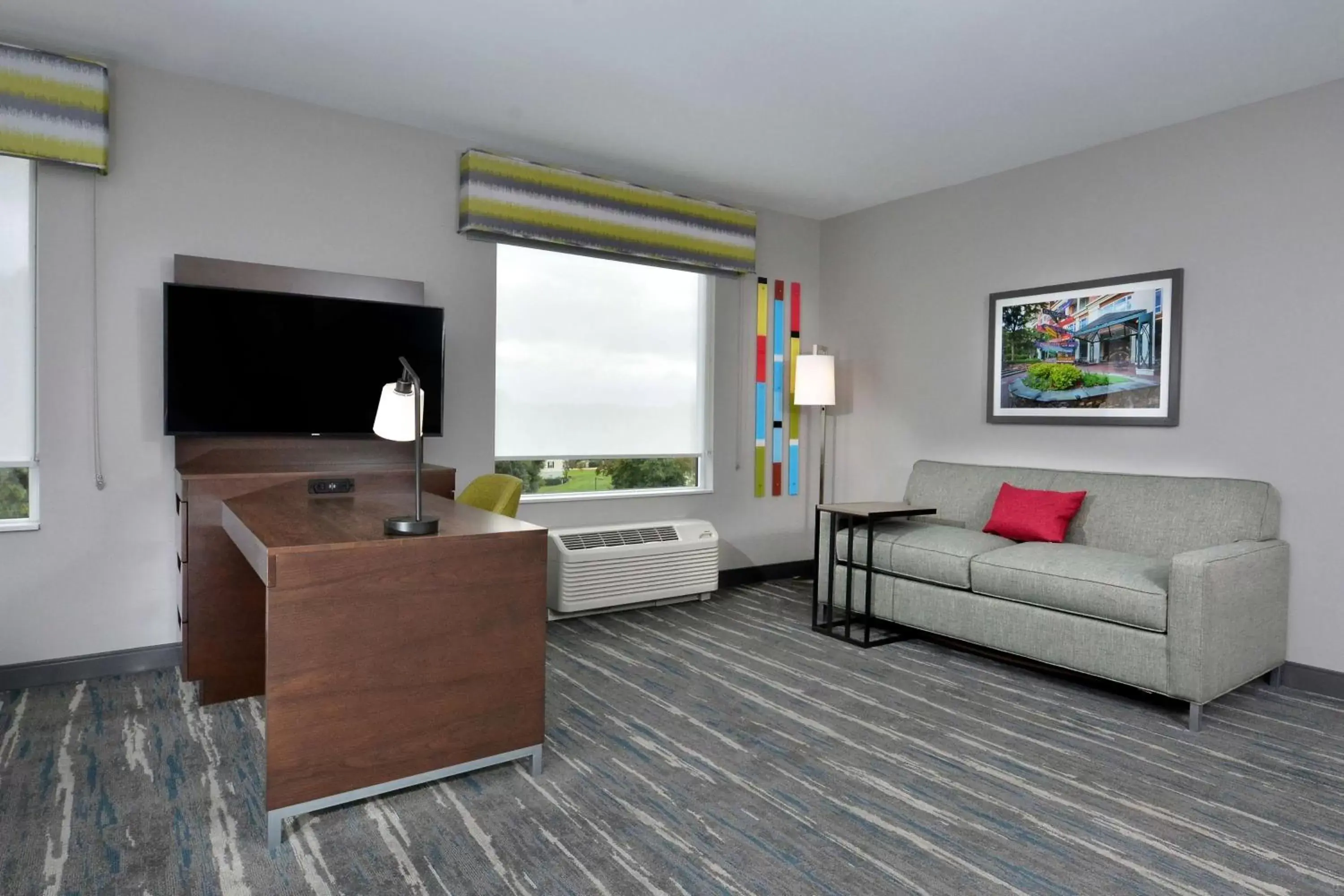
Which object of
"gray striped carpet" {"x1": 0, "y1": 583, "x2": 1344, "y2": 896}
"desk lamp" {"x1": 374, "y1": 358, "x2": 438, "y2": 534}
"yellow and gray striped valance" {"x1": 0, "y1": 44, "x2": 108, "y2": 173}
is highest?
"yellow and gray striped valance" {"x1": 0, "y1": 44, "x2": 108, "y2": 173}

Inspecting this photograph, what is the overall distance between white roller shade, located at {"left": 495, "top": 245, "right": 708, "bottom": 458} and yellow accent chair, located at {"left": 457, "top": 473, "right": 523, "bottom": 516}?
94 cm

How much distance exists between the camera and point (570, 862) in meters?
2.14

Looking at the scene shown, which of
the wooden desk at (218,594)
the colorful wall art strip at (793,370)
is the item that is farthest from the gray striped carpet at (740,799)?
the colorful wall art strip at (793,370)

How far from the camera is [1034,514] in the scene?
4.19 m

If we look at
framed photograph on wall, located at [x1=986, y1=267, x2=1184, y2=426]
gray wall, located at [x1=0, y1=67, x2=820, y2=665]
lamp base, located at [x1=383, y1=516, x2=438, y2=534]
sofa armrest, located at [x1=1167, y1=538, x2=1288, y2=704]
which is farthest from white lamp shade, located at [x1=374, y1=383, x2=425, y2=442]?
framed photograph on wall, located at [x1=986, y1=267, x2=1184, y2=426]

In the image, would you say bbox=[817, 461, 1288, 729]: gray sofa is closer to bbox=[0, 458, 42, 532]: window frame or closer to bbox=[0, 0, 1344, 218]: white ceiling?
bbox=[0, 0, 1344, 218]: white ceiling

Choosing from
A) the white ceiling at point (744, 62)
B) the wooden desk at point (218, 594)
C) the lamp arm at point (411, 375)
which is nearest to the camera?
the lamp arm at point (411, 375)

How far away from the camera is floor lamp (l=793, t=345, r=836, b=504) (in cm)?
539

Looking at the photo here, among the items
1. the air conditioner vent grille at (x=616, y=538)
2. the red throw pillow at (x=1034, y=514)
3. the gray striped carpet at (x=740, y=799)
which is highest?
the red throw pillow at (x=1034, y=514)

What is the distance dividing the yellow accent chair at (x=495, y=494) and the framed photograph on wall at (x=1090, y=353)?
9.75 feet

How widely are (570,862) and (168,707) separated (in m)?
2.01

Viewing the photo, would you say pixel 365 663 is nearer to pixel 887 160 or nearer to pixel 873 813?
pixel 873 813

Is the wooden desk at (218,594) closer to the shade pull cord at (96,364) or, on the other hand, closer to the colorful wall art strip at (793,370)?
the shade pull cord at (96,364)

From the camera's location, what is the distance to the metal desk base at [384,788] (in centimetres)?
217
